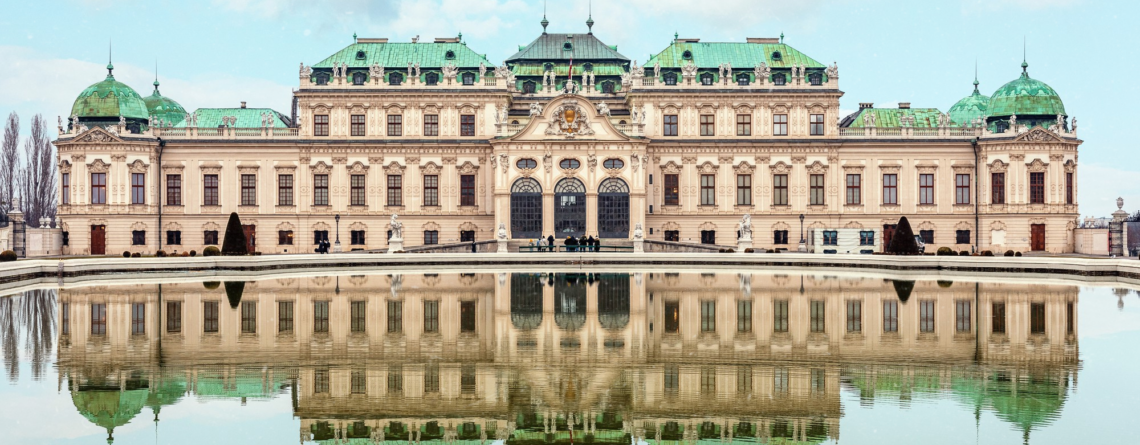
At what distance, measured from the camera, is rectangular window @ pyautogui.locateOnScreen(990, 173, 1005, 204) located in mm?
62000

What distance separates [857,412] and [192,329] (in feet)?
45.3

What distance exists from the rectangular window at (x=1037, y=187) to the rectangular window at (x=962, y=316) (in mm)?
41002

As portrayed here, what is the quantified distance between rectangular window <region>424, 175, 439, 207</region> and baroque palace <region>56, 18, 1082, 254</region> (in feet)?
0.43

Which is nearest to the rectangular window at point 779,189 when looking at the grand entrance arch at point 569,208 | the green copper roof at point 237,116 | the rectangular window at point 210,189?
the grand entrance arch at point 569,208

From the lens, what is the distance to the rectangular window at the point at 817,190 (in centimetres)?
6272

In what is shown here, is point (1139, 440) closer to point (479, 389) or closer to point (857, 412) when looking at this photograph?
point (857, 412)

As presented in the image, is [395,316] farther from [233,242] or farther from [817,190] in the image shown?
[817,190]

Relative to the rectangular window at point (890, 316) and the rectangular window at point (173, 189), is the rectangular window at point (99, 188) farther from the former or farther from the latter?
the rectangular window at point (890, 316)

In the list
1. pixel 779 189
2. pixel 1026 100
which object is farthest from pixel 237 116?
pixel 1026 100

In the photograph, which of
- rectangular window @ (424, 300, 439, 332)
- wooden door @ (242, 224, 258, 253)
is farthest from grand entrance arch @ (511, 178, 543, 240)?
rectangular window @ (424, 300, 439, 332)

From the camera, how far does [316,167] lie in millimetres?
62469

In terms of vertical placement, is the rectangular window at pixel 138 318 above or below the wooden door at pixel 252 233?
below

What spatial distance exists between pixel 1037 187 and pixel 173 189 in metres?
56.2

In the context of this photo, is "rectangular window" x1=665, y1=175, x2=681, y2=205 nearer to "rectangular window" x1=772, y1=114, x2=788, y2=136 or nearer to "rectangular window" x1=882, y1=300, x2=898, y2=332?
"rectangular window" x1=772, y1=114, x2=788, y2=136
